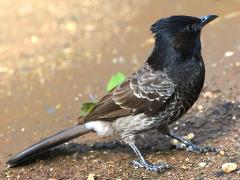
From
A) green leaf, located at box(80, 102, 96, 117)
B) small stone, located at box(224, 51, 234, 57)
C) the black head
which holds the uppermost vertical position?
the black head

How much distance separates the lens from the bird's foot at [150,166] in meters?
5.60

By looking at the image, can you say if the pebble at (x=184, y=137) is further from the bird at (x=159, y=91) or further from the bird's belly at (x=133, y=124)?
the bird's belly at (x=133, y=124)

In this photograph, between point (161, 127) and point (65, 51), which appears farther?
point (65, 51)

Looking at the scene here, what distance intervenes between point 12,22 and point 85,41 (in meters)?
1.75

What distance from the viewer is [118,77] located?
6.44 metres

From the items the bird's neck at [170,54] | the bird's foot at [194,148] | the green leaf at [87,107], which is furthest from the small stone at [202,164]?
the green leaf at [87,107]

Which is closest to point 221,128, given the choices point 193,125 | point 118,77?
point 193,125

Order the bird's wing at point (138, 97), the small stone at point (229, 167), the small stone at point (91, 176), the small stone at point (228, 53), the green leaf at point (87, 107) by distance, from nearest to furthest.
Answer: the small stone at point (229, 167) → the small stone at point (91, 176) → the bird's wing at point (138, 97) → the green leaf at point (87, 107) → the small stone at point (228, 53)

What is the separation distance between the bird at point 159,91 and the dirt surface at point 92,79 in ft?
0.81

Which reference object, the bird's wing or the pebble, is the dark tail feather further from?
the pebble

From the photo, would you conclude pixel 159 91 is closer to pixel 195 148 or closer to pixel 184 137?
pixel 195 148

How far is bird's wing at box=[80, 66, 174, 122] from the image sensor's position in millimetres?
5656

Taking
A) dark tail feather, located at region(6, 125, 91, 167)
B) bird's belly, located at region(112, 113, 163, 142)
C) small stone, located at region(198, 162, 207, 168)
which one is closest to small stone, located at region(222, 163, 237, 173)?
small stone, located at region(198, 162, 207, 168)

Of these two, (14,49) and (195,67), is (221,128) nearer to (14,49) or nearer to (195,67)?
(195,67)
